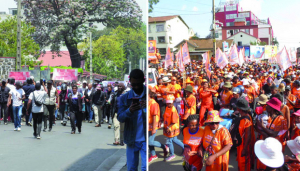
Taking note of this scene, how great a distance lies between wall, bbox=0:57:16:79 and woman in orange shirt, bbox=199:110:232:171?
11325 millimetres

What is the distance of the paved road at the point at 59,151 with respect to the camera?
6047mm

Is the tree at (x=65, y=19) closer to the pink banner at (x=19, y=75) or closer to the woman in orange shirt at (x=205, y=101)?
the woman in orange shirt at (x=205, y=101)

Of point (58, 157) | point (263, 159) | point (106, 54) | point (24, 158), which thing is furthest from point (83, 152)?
point (263, 159)

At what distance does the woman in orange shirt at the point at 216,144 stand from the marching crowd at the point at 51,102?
12.7 feet

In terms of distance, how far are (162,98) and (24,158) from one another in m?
4.25

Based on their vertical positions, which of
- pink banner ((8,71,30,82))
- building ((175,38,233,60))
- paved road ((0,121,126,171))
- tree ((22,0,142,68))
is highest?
building ((175,38,233,60))

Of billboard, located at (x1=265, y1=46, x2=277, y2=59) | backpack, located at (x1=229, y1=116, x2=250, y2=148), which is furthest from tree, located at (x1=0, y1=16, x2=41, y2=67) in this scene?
billboard, located at (x1=265, y1=46, x2=277, y2=59)

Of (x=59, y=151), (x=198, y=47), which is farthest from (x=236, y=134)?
(x=198, y=47)

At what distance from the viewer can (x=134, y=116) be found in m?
3.51

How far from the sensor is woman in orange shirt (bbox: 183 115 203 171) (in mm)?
4059

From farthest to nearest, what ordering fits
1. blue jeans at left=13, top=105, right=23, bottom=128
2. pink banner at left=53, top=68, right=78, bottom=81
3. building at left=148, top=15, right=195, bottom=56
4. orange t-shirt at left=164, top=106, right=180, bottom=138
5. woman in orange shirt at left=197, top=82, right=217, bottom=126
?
pink banner at left=53, top=68, right=78, bottom=81
blue jeans at left=13, top=105, right=23, bottom=128
woman in orange shirt at left=197, top=82, right=217, bottom=126
orange t-shirt at left=164, top=106, right=180, bottom=138
building at left=148, top=15, right=195, bottom=56

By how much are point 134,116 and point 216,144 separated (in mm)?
1080

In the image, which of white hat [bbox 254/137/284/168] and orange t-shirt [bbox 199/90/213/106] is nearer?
white hat [bbox 254/137/284/168]

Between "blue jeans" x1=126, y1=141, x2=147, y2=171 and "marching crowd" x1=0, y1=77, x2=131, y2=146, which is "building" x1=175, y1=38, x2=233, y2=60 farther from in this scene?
"blue jeans" x1=126, y1=141, x2=147, y2=171
